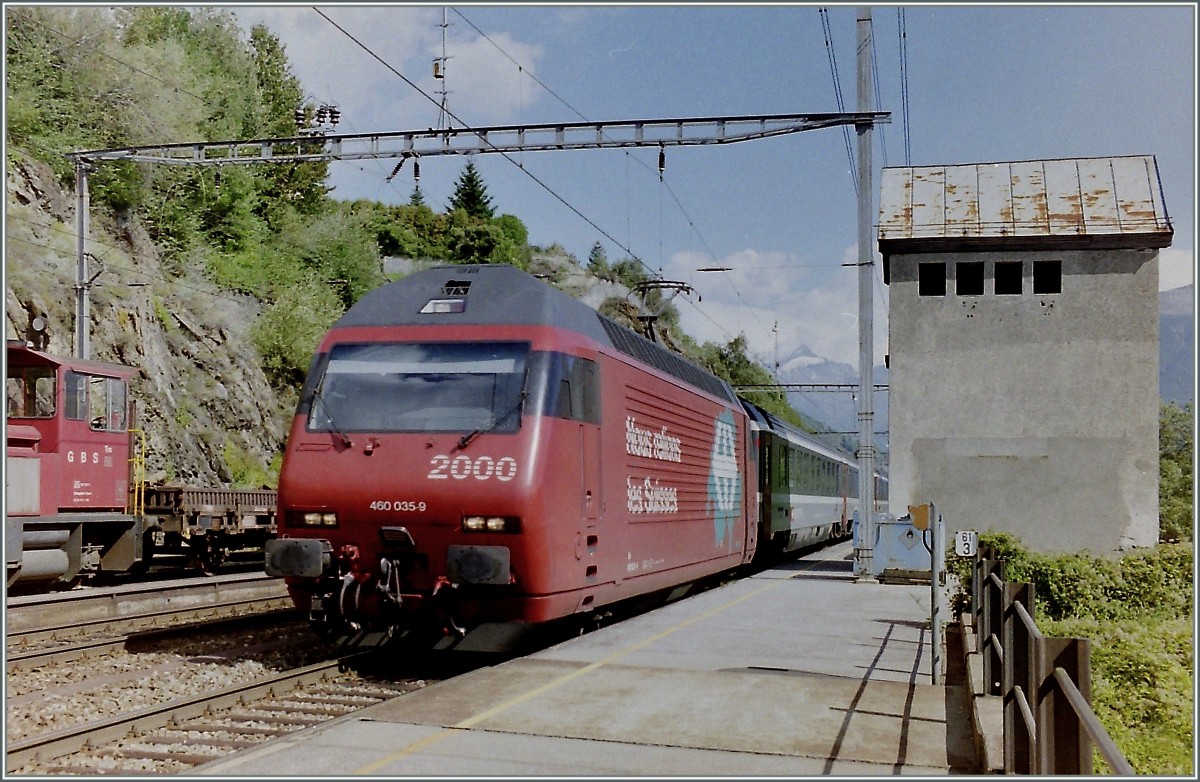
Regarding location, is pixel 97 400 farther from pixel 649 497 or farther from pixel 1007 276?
pixel 1007 276

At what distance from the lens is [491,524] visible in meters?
10.0

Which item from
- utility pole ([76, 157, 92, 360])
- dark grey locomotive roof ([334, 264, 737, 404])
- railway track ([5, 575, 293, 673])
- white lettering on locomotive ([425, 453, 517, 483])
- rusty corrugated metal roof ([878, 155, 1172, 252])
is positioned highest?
rusty corrugated metal roof ([878, 155, 1172, 252])

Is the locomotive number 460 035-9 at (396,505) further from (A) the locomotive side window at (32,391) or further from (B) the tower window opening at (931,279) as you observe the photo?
(B) the tower window opening at (931,279)

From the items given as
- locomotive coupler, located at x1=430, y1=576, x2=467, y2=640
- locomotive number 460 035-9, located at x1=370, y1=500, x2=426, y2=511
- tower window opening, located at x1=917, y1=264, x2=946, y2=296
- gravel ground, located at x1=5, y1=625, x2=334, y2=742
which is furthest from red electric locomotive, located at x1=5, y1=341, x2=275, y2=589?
tower window opening, located at x1=917, y1=264, x2=946, y2=296

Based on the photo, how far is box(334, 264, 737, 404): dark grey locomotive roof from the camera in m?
10.9

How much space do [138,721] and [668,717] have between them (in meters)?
3.80

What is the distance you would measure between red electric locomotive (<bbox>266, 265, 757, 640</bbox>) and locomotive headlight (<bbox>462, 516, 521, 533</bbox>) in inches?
0.5

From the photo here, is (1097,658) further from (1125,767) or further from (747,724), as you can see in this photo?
(1125,767)

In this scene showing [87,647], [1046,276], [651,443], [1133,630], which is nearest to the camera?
[87,647]

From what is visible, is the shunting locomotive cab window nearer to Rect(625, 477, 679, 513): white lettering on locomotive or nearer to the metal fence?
Rect(625, 477, 679, 513): white lettering on locomotive

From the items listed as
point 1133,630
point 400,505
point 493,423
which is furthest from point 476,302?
point 1133,630

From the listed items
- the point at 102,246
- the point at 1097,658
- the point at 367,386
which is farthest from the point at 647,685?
the point at 102,246

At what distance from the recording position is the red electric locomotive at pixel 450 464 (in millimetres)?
10070

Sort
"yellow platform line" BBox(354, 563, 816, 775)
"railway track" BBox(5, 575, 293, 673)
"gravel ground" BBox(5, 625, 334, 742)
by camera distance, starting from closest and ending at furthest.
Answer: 1. "yellow platform line" BBox(354, 563, 816, 775)
2. "gravel ground" BBox(5, 625, 334, 742)
3. "railway track" BBox(5, 575, 293, 673)
